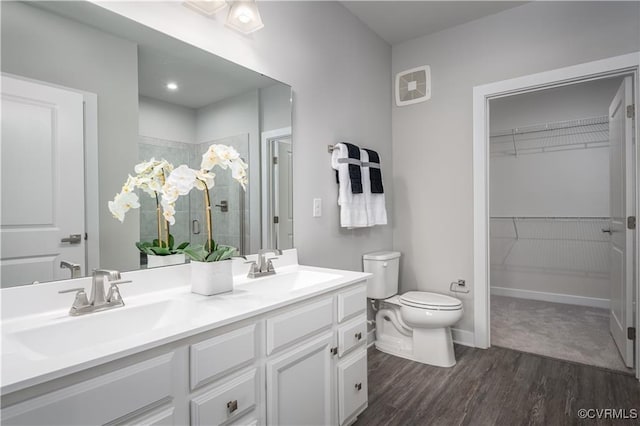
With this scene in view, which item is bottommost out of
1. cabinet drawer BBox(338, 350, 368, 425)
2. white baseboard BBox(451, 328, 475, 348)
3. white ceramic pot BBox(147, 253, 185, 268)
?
white baseboard BBox(451, 328, 475, 348)

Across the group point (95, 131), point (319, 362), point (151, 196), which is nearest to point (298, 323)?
point (319, 362)

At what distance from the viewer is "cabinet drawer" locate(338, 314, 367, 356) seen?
5.21ft

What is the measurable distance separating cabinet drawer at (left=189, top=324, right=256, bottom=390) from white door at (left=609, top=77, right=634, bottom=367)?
250cm

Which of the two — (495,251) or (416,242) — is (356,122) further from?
(495,251)

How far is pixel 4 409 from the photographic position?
654mm

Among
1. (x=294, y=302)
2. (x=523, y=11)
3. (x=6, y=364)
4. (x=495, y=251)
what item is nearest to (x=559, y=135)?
(x=495, y=251)

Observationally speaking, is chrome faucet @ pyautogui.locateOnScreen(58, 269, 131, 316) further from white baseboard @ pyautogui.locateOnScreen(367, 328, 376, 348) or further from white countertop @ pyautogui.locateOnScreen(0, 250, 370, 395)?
white baseboard @ pyautogui.locateOnScreen(367, 328, 376, 348)

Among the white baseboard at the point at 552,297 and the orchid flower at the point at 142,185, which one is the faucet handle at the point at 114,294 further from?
the white baseboard at the point at 552,297

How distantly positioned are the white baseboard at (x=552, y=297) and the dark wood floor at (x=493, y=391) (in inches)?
68.8

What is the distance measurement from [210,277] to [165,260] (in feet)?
0.80

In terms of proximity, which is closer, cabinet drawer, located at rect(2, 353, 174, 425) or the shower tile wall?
cabinet drawer, located at rect(2, 353, 174, 425)

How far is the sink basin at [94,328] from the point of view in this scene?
950mm

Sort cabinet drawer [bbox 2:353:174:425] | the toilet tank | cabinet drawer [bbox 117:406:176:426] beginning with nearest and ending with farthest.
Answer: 1. cabinet drawer [bbox 2:353:174:425]
2. cabinet drawer [bbox 117:406:176:426]
3. the toilet tank

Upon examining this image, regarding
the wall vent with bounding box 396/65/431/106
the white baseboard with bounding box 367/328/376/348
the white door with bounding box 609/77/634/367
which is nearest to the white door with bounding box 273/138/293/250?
the white baseboard with bounding box 367/328/376/348
